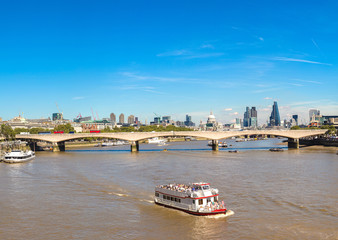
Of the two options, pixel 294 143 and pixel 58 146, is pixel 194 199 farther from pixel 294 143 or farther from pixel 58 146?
pixel 58 146

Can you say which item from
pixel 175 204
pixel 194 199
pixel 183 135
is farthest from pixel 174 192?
pixel 183 135

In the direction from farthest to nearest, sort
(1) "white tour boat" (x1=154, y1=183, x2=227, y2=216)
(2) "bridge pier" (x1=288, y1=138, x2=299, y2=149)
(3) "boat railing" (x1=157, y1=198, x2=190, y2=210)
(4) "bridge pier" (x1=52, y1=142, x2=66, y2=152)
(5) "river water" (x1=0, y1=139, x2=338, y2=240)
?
(4) "bridge pier" (x1=52, y1=142, x2=66, y2=152), (2) "bridge pier" (x1=288, y1=138, x2=299, y2=149), (3) "boat railing" (x1=157, y1=198, x2=190, y2=210), (1) "white tour boat" (x1=154, y1=183, x2=227, y2=216), (5) "river water" (x1=0, y1=139, x2=338, y2=240)

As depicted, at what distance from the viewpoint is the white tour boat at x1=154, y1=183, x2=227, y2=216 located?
32.0 metres

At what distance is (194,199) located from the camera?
3244cm

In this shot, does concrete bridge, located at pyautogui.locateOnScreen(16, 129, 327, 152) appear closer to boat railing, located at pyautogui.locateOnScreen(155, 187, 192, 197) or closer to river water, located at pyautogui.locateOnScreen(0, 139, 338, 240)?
river water, located at pyautogui.locateOnScreen(0, 139, 338, 240)

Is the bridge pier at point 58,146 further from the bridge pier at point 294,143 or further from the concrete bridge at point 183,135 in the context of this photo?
the bridge pier at point 294,143

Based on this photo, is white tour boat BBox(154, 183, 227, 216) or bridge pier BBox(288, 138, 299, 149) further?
bridge pier BBox(288, 138, 299, 149)

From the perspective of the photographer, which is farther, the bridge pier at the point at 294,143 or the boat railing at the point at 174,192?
the bridge pier at the point at 294,143

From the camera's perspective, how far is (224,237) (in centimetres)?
2689

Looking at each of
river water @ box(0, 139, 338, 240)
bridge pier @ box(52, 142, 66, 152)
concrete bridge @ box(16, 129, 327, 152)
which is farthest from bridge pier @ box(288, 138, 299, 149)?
bridge pier @ box(52, 142, 66, 152)

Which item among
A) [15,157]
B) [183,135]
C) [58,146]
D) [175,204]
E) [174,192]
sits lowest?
[175,204]

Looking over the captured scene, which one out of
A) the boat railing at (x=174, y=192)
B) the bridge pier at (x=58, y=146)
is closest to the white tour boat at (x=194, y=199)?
the boat railing at (x=174, y=192)

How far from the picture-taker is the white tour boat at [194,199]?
105ft

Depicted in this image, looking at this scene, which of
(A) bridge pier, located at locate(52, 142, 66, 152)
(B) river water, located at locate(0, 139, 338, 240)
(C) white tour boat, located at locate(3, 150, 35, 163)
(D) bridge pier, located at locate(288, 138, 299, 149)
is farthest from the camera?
(A) bridge pier, located at locate(52, 142, 66, 152)
